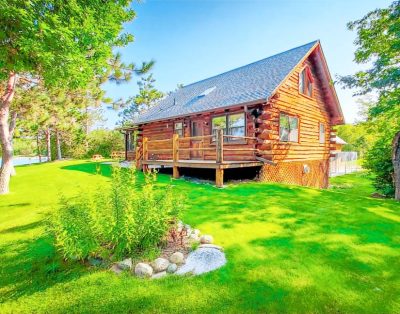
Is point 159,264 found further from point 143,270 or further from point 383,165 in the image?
point 383,165

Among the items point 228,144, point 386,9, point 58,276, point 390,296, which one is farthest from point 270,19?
point 58,276

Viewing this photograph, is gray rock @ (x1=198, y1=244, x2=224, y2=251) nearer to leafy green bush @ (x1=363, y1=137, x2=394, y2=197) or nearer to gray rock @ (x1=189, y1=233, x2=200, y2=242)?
gray rock @ (x1=189, y1=233, x2=200, y2=242)

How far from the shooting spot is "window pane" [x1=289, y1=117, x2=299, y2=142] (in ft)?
42.8

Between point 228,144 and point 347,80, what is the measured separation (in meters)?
6.37

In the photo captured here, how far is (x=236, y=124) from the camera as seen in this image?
40.3 ft

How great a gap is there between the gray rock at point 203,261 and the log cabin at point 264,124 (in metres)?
5.49

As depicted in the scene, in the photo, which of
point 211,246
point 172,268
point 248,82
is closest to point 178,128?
point 248,82

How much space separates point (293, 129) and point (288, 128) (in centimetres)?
59

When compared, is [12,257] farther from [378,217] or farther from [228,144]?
[228,144]

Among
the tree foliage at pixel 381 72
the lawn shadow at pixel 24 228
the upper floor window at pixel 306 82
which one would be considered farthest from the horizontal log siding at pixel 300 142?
the lawn shadow at pixel 24 228

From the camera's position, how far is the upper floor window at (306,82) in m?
13.8

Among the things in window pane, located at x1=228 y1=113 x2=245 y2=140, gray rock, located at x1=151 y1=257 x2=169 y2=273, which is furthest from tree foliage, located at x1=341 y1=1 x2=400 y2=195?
gray rock, located at x1=151 y1=257 x2=169 y2=273

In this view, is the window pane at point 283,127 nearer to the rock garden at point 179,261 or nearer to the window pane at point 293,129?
the window pane at point 293,129

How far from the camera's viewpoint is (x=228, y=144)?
A: 40.4 feet
